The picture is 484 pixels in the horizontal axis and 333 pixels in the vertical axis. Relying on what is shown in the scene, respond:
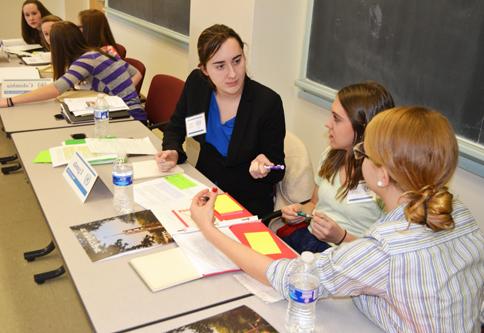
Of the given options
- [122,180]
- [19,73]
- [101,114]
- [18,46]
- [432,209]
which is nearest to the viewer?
[432,209]

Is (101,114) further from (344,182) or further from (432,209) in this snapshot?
(432,209)

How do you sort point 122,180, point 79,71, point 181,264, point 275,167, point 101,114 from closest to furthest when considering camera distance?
point 181,264 < point 122,180 < point 275,167 < point 101,114 < point 79,71

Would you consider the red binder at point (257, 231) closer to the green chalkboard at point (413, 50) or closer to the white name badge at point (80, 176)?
the white name badge at point (80, 176)

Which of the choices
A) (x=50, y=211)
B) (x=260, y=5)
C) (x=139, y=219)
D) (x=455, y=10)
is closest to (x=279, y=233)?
(x=139, y=219)

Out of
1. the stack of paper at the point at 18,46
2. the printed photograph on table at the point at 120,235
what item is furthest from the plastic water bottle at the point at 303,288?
the stack of paper at the point at 18,46

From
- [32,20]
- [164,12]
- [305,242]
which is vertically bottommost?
[305,242]

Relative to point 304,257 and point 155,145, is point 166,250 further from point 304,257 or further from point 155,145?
point 155,145

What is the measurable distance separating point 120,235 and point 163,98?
5.90 feet

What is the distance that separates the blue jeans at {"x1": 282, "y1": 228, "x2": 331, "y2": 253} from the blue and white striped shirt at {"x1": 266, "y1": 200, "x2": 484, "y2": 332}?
75 cm

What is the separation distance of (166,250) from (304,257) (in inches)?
19.8

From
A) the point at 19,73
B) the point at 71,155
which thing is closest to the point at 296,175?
the point at 71,155

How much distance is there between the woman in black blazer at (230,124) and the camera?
221 centimetres

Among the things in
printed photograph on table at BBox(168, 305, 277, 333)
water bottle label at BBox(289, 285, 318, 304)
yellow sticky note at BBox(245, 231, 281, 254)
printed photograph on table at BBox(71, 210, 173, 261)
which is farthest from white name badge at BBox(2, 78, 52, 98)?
water bottle label at BBox(289, 285, 318, 304)

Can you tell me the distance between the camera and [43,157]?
87.7 inches
